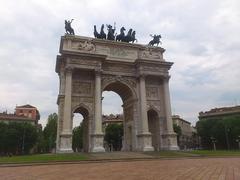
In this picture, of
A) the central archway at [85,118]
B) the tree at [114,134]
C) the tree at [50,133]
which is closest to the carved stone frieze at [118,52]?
the central archway at [85,118]

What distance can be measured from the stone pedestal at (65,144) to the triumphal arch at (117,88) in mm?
119

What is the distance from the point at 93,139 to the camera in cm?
3394

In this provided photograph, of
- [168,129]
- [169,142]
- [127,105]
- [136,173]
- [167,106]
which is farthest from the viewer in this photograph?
[127,105]

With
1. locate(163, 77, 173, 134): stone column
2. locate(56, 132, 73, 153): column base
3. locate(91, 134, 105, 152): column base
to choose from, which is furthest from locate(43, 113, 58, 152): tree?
locate(163, 77, 173, 134): stone column

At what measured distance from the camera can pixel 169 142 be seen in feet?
125

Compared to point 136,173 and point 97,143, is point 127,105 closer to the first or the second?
point 97,143

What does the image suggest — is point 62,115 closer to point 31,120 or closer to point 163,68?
point 163,68

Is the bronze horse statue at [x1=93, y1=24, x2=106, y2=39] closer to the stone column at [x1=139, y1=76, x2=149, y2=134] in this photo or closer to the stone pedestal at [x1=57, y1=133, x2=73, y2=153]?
the stone column at [x1=139, y1=76, x2=149, y2=134]

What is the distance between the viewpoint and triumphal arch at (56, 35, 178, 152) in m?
35.7

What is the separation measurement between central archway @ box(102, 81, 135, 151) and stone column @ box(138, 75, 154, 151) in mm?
1757

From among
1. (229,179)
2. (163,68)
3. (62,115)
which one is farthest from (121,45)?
(229,179)

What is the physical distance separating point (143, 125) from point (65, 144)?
11170mm

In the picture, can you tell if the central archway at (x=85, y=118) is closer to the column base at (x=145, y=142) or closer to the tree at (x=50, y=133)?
the column base at (x=145, y=142)

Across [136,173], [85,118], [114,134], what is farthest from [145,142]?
[114,134]
